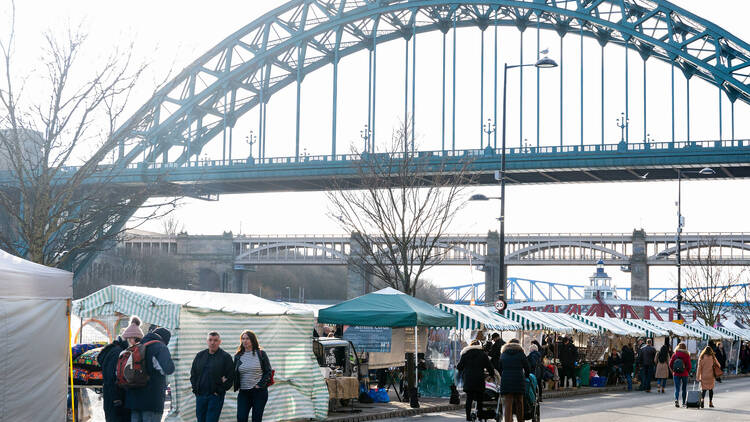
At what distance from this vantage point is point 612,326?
36531 mm

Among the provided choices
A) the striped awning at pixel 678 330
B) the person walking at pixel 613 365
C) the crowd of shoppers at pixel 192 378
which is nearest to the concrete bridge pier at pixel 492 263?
the striped awning at pixel 678 330

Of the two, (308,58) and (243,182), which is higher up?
(308,58)

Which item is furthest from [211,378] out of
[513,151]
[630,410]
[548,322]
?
[513,151]

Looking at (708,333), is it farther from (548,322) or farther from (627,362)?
(548,322)

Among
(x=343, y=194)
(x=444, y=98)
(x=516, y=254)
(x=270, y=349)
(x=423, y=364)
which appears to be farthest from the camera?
(x=516, y=254)

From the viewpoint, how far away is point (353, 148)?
37.8 m

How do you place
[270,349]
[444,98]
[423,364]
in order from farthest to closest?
[444,98], [423,364], [270,349]

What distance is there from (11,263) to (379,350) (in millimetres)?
13200

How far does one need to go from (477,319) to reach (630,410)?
178 inches

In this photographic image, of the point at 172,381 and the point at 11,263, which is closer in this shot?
the point at 11,263

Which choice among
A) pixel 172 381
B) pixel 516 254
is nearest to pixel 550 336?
pixel 172 381

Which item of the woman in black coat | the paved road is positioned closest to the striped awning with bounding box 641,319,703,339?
the paved road

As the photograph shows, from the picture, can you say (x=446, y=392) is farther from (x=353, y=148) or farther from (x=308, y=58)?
(x=308, y=58)

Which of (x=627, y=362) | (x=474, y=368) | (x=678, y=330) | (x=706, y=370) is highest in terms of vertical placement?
(x=474, y=368)
